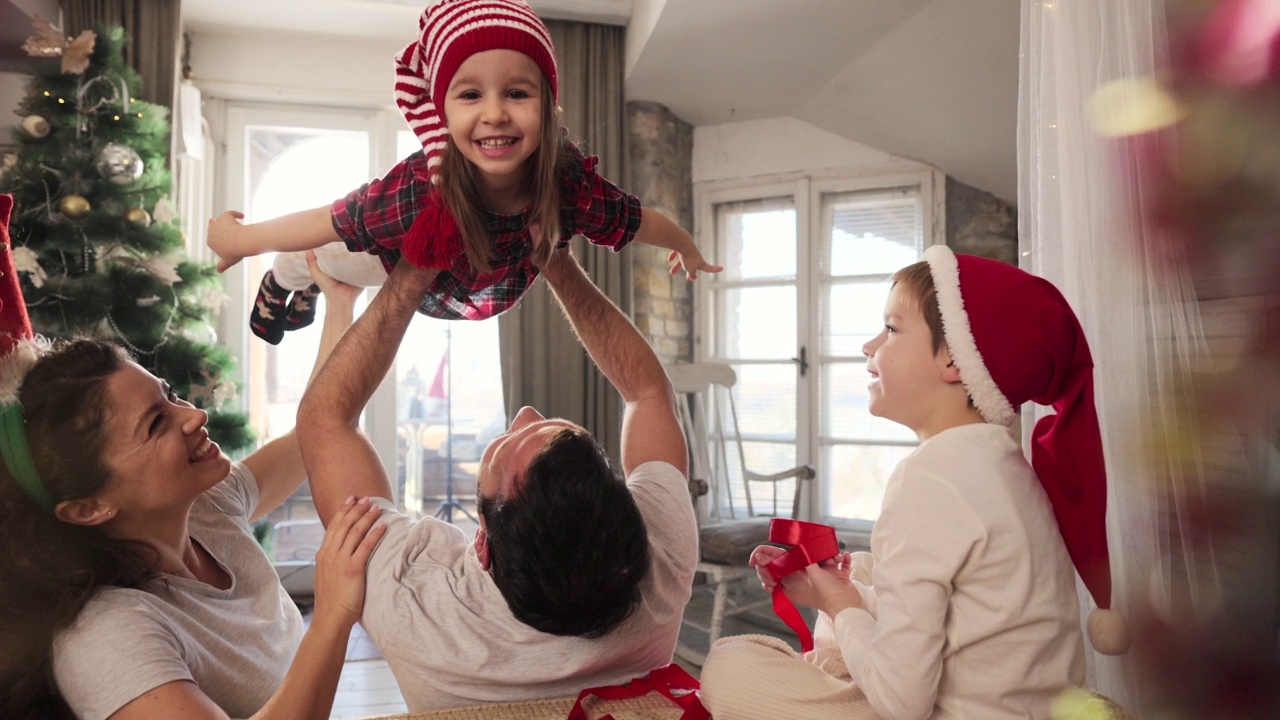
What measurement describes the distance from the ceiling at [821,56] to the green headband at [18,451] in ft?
9.82

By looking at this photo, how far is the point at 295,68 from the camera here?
447cm

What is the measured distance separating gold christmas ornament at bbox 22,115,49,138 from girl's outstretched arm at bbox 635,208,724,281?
2.64 meters

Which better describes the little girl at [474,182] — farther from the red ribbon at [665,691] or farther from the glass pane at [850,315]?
the glass pane at [850,315]

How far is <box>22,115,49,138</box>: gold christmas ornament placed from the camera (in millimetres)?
3143

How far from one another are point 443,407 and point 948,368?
407cm

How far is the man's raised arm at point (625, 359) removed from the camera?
152 centimetres

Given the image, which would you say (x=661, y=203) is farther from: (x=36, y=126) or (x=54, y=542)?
(x=54, y=542)

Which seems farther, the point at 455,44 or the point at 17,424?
the point at 455,44

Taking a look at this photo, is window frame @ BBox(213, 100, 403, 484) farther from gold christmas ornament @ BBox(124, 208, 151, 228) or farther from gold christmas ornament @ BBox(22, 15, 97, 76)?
gold christmas ornament @ BBox(22, 15, 97, 76)

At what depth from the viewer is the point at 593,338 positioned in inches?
62.7

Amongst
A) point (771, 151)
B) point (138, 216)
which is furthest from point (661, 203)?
point (138, 216)

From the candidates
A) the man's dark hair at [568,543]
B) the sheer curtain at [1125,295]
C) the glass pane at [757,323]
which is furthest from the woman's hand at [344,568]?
the glass pane at [757,323]

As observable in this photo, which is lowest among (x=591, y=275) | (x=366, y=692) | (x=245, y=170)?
(x=366, y=692)

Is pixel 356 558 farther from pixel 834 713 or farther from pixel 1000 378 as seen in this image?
pixel 1000 378
